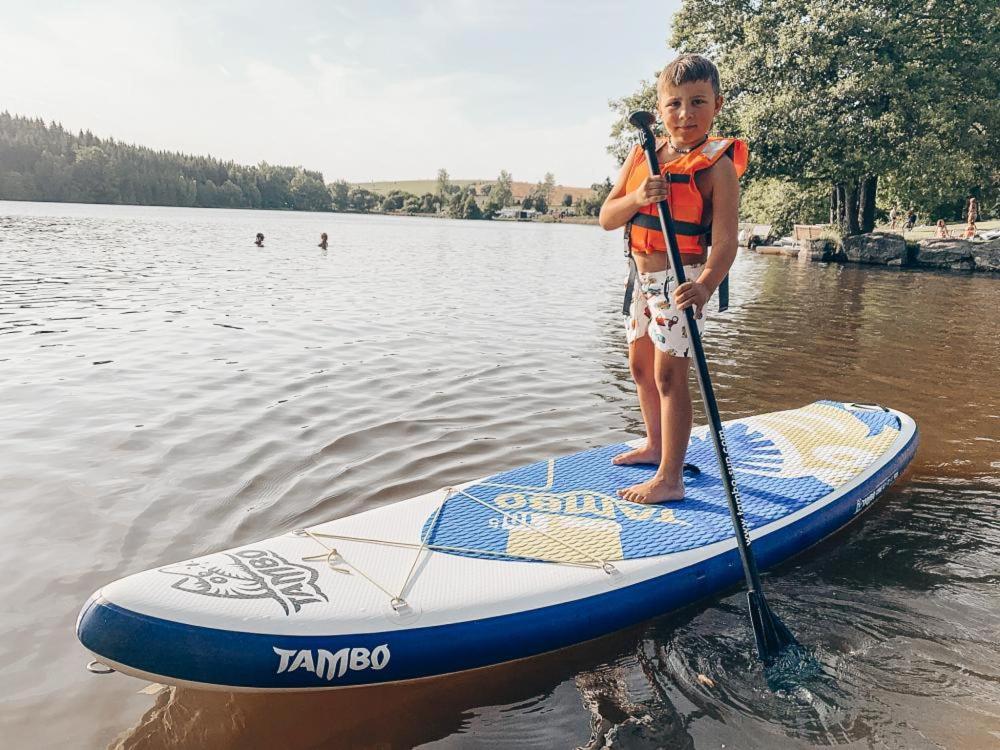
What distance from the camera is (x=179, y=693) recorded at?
10.7ft

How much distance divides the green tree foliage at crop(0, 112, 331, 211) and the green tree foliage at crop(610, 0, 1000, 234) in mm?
118008

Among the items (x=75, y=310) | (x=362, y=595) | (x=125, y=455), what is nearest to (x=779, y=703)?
(x=362, y=595)

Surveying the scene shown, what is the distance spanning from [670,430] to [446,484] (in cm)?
207

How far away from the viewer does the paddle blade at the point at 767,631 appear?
3.48 meters

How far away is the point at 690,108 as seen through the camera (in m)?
3.86

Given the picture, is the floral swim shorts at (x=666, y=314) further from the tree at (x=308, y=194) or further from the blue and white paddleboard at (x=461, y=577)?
the tree at (x=308, y=194)

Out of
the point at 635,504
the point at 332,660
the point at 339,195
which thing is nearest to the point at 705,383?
the point at 635,504

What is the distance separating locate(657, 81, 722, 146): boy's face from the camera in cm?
383

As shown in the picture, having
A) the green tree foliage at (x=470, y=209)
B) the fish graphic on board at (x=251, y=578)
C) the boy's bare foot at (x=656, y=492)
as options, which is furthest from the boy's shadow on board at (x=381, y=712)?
the green tree foliage at (x=470, y=209)

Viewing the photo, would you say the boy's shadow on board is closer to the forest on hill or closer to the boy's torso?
the boy's torso

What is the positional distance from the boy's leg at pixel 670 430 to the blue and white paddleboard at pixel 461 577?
112 mm

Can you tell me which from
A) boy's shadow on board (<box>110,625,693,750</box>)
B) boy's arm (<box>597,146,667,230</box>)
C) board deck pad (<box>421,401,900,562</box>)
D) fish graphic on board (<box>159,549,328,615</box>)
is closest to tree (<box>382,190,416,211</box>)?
board deck pad (<box>421,401,900,562</box>)

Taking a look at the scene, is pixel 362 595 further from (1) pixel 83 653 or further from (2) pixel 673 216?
(2) pixel 673 216

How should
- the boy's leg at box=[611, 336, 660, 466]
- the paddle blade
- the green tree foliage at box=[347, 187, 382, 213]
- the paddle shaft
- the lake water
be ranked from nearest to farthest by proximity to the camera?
1. the lake water
2. the paddle blade
3. the paddle shaft
4. the boy's leg at box=[611, 336, 660, 466]
5. the green tree foliage at box=[347, 187, 382, 213]
